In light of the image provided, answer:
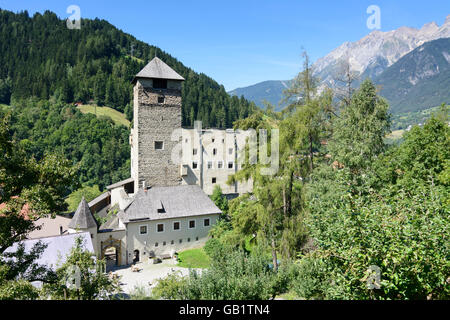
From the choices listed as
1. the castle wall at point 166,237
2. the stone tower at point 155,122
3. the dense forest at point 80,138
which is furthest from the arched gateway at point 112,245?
the dense forest at point 80,138

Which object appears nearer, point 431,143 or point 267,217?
point 267,217

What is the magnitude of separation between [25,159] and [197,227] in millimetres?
22250

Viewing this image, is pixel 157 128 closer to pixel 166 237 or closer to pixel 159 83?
pixel 159 83

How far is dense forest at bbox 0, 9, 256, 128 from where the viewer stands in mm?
104812

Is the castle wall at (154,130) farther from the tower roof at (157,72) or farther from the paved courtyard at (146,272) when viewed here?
the paved courtyard at (146,272)

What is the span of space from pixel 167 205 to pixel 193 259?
606 cm

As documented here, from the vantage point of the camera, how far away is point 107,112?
101875mm

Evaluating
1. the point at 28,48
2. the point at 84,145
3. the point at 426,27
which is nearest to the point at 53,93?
the point at 28,48

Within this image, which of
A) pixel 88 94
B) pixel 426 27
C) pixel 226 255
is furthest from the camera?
pixel 426 27

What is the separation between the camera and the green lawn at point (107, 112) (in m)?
99.4

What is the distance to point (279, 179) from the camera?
1750 cm

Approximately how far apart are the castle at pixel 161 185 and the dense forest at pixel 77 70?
55.6m

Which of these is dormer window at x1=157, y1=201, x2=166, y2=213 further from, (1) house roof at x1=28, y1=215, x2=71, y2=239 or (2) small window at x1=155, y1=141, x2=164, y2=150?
(2) small window at x1=155, y1=141, x2=164, y2=150
